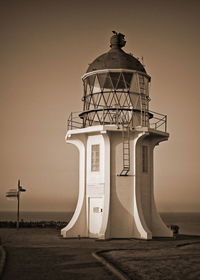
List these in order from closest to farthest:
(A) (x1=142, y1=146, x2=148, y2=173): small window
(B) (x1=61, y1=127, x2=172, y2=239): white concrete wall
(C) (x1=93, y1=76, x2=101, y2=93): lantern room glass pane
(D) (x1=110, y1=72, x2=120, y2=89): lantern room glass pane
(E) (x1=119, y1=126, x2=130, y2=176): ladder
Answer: (B) (x1=61, y1=127, x2=172, y2=239): white concrete wall < (E) (x1=119, y1=126, x2=130, y2=176): ladder < (D) (x1=110, y1=72, x2=120, y2=89): lantern room glass pane < (C) (x1=93, y1=76, x2=101, y2=93): lantern room glass pane < (A) (x1=142, y1=146, x2=148, y2=173): small window

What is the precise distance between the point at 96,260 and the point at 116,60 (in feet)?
40.0

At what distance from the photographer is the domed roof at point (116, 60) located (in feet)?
78.6

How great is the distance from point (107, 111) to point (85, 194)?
4.57m

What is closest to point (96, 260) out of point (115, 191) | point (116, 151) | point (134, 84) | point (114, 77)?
point (115, 191)

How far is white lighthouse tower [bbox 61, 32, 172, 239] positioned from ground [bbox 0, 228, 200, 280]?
185 centimetres

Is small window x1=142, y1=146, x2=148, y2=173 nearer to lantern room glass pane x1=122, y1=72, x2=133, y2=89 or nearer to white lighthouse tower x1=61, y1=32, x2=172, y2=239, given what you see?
white lighthouse tower x1=61, y1=32, x2=172, y2=239

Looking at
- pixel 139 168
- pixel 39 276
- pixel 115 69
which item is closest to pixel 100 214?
pixel 139 168

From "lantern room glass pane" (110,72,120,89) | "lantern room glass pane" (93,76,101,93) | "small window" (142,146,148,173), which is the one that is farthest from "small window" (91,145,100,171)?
"lantern room glass pane" (110,72,120,89)

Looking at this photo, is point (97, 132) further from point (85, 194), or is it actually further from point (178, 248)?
point (178, 248)

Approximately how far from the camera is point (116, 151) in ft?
77.2

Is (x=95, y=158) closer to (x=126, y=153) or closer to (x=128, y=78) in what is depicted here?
(x=126, y=153)

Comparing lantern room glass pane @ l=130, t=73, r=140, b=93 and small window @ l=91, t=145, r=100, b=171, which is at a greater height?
lantern room glass pane @ l=130, t=73, r=140, b=93

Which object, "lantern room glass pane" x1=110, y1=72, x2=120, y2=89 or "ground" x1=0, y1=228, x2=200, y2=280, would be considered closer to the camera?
"ground" x1=0, y1=228, x2=200, y2=280

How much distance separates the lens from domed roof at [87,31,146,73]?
23969mm
